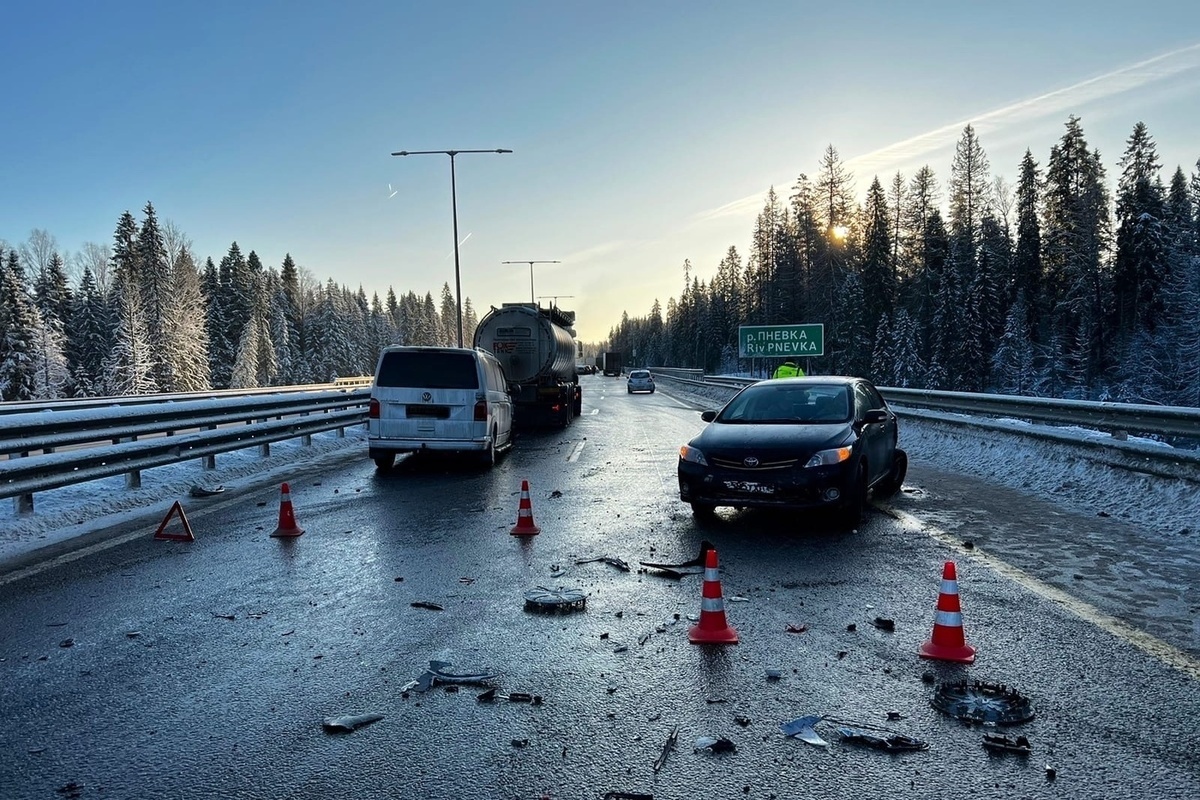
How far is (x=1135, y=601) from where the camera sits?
5.51m

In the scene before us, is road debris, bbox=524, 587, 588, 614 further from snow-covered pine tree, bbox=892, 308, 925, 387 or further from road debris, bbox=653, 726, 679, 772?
snow-covered pine tree, bbox=892, 308, 925, 387

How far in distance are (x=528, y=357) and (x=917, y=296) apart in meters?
53.3

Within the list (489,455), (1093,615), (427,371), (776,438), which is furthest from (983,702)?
(427,371)

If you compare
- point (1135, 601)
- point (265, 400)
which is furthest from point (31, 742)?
point (265, 400)

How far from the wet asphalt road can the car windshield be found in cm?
167

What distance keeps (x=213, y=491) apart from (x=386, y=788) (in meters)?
9.13

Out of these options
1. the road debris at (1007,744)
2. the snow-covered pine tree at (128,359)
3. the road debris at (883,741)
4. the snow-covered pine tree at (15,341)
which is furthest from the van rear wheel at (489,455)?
the snow-covered pine tree at (15,341)

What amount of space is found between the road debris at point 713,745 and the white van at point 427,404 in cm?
1015

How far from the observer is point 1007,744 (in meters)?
3.38

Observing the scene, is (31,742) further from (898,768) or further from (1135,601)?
(1135,601)

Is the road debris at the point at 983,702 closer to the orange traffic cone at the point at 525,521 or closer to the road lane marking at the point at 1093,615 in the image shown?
the road lane marking at the point at 1093,615

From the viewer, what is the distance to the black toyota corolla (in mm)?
Result: 7867

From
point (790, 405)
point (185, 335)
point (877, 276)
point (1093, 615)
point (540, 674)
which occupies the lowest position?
point (1093, 615)

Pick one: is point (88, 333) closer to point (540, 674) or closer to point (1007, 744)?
point (540, 674)
